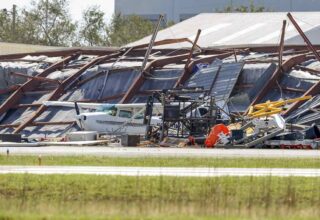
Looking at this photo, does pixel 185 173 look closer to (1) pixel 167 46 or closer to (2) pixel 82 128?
(2) pixel 82 128

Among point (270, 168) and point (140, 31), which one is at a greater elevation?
point (140, 31)

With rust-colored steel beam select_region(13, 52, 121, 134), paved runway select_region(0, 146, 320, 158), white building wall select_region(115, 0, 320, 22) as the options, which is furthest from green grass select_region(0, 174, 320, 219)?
white building wall select_region(115, 0, 320, 22)

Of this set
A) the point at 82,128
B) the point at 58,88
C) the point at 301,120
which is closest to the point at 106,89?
the point at 58,88

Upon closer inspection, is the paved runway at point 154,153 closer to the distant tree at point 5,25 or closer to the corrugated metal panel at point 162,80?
the corrugated metal panel at point 162,80

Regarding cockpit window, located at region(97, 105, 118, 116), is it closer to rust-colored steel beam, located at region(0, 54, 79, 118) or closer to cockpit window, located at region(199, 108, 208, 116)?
cockpit window, located at region(199, 108, 208, 116)

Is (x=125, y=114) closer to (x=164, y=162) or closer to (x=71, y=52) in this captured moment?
(x=71, y=52)

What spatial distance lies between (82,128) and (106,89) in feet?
25.8

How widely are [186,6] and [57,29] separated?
79.8 feet

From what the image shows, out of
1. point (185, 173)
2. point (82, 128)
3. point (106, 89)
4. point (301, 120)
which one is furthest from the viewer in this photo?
point (106, 89)

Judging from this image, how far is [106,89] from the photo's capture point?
220 feet

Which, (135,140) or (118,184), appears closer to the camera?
(118,184)

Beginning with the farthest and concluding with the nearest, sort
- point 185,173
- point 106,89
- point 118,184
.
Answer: point 106,89
point 185,173
point 118,184

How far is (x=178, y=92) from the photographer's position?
55406 mm

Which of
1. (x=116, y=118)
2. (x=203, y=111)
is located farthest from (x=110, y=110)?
(x=203, y=111)
